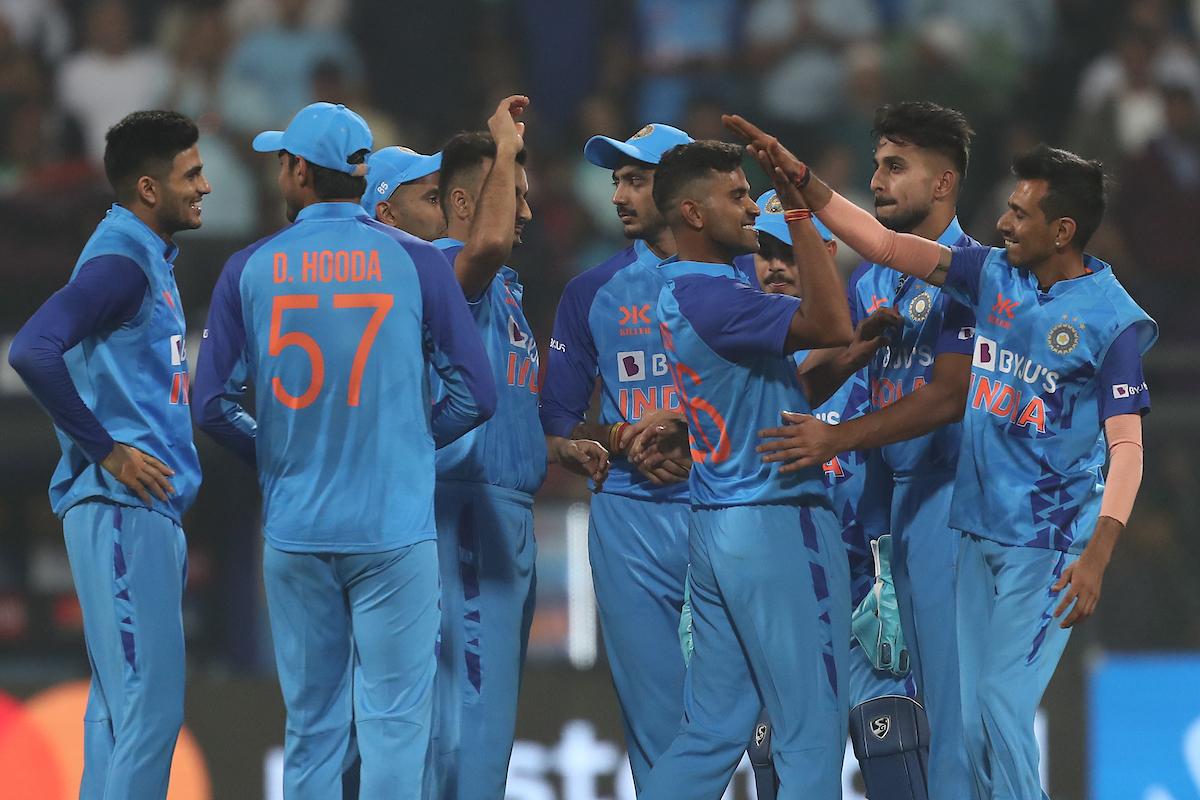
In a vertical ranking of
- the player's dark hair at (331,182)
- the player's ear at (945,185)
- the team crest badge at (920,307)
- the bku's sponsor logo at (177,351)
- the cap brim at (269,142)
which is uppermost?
the cap brim at (269,142)

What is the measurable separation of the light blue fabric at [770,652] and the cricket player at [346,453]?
76 centimetres

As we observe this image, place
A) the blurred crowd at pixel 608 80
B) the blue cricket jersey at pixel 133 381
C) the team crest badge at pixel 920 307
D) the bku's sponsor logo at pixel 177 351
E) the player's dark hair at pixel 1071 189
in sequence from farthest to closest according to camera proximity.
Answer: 1. the blurred crowd at pixel 608 80
2. the team crest badge at pixel 920 307
3. the bku's sponsor logo at pixel 177 351
4. the blue cricket jersey at pixel 133 381
5. the player's dark hair at pixel 1071 189

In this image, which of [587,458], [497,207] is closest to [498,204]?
[497,207]

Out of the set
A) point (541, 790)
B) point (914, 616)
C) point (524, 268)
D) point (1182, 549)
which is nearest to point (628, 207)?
point (914, 616)

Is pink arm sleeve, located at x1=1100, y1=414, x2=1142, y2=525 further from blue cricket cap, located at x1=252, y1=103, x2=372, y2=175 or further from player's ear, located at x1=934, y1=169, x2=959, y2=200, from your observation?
blue cricket cap, located at x1=252, y1=103, x2=372, y2=175

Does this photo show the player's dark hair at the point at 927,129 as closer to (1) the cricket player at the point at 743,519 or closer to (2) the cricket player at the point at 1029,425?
(2) the cricket player at the point at 1029,425

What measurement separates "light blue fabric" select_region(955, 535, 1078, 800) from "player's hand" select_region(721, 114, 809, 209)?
115 cm

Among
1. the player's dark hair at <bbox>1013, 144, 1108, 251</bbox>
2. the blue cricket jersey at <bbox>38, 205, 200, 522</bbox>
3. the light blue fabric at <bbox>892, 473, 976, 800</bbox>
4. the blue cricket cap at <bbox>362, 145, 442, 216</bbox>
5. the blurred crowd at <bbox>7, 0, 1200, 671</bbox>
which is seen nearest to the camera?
the player's dark hair at <bbox>1013, 144, 1108, 251</bbox>

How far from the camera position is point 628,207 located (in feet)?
18.9

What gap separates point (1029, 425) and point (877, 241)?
0.68 meters

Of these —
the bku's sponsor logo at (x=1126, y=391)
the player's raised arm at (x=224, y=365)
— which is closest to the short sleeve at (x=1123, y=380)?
the bku's sponsor logo at (x=1126, y=391)

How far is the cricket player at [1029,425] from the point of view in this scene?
489 centimetres

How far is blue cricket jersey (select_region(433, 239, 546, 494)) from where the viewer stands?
5.54 meters

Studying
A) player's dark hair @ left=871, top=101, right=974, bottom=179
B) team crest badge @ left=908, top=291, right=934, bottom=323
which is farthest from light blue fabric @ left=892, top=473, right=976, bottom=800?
player's dark hair @ left=871, top=101, right=974, bottom=179
